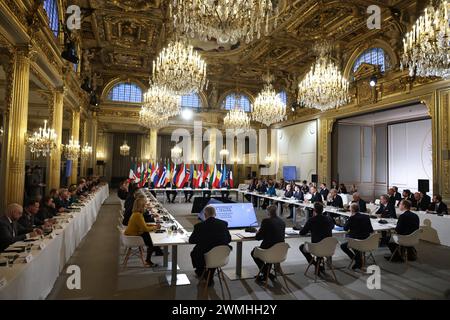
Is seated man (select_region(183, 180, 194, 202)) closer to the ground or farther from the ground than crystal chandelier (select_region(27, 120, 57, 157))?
closer to the ground

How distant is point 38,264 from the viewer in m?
3.56

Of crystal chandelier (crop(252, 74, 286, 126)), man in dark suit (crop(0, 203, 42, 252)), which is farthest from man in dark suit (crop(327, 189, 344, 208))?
man in dark suit (crop(0, 203, 42, 252))

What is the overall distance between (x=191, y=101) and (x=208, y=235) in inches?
592

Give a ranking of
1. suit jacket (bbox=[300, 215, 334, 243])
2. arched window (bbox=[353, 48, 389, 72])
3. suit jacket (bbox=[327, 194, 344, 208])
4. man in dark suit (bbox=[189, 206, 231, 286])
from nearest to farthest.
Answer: man in dark suit (bbox=[189, 206, 231, 286]) < suit jacket (bbox=[300, 215, 334, 243]) < suit jacket (bbox=[327, 194, 344, 208]) < arched window (bbox=[353, 48, 389, 72])

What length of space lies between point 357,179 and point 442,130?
6267 millimetres

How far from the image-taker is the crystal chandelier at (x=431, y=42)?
4918 millimetres

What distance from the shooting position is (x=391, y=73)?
10398mm

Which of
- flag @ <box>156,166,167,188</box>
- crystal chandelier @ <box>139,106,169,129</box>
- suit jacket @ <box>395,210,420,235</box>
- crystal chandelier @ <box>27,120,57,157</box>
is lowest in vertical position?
suit jacket @ <box>395,210,420,235</box>

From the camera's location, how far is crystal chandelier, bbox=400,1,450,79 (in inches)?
194

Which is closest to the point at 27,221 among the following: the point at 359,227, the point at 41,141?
the point at 41,141

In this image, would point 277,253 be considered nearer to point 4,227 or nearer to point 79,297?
point 79,297

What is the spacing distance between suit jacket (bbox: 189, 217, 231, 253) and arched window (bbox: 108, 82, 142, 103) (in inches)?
571

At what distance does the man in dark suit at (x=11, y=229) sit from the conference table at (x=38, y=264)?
0.12 meters

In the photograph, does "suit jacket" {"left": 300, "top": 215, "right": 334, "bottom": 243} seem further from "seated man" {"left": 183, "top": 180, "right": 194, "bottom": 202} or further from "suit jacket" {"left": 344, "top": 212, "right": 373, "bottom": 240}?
"seated man" {"left": 183, "top": 180, "right": 194, "bottom": 202}
